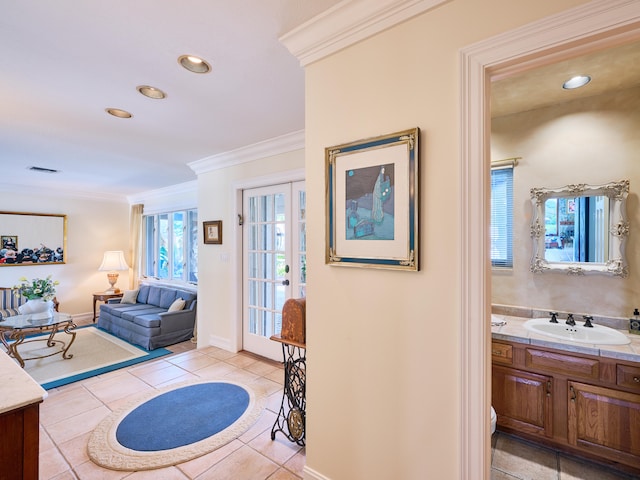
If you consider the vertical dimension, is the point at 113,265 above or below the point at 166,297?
above

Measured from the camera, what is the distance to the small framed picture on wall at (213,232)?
3770 mm

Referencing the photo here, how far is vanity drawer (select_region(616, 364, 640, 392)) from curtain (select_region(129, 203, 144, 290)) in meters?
7.27

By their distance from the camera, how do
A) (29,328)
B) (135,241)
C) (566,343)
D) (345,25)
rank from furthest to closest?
(135,241) → (29,328) → (566,343) → (345,25)

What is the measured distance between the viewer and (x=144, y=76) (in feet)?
6.14

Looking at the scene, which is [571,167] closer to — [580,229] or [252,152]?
[580,229]

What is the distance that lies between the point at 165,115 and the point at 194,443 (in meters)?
2.54

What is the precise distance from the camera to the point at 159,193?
585cm

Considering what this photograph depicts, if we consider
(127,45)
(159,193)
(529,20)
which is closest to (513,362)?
(529,20)

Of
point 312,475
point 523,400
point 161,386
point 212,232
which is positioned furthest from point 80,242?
point 523,400

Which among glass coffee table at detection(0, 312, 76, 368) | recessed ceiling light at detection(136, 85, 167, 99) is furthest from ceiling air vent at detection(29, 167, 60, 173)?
recessed ceiling light at detection(136, 85, 167, 99)

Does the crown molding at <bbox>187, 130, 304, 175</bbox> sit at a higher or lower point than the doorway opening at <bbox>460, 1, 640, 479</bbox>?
higher

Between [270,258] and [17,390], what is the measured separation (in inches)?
96.2

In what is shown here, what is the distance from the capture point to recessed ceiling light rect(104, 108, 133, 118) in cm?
234

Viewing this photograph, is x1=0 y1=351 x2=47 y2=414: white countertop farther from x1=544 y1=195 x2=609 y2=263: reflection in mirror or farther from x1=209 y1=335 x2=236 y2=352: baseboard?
x1=544 y1=195 x2=609 y2=263: reflection in mirror
